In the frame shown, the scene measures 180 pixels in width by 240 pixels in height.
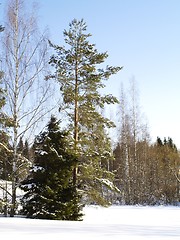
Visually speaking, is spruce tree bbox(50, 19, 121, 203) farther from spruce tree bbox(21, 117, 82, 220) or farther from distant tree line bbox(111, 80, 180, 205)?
distant tree line bbox(111, 80, 180, 205)

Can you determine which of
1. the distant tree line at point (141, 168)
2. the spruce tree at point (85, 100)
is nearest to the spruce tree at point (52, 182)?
the spruce tree at point (85, 100)

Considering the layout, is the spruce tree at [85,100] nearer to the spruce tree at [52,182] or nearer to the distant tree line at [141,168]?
the spruce tree at [52,182]

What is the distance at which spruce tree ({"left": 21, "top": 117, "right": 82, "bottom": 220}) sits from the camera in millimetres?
12922

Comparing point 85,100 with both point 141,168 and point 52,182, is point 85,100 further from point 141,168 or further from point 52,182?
point 141,168

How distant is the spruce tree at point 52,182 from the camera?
509 inches

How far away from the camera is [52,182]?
1304 cm

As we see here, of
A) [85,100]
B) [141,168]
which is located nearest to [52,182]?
[85,100]

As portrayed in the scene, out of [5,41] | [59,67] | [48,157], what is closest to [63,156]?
[48,157]

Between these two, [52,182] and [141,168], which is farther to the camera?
[141,168]

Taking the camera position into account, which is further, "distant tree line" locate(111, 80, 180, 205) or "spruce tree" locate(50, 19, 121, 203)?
"distant tree line" locate(111, 80, 180, 205)

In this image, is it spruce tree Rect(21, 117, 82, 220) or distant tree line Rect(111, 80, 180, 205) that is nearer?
spruce tree Rect(21, 117, 82, 220)

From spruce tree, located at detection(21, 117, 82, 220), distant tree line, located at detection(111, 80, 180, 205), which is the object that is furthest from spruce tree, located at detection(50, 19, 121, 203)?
distant tree line, located at detection(111, 80, 180, 205)

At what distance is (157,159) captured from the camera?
41719 mm

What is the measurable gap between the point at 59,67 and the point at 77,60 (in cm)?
103
